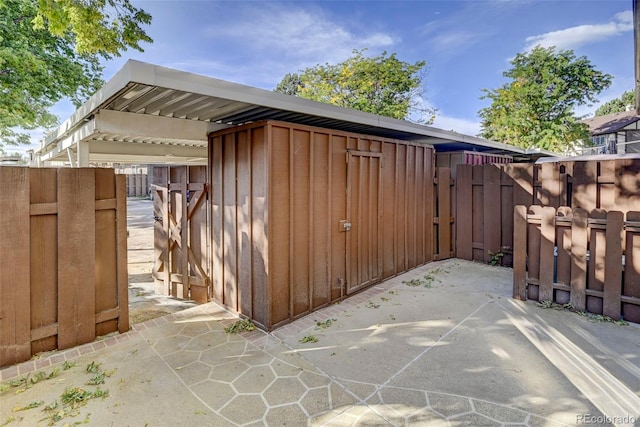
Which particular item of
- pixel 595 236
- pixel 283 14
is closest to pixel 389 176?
pixel 595 236

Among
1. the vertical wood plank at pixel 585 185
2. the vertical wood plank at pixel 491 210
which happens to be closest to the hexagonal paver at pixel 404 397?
the vertical wood plank at pixel 585 185

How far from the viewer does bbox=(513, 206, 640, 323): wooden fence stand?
3.80 meters

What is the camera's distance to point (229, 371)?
114 inches

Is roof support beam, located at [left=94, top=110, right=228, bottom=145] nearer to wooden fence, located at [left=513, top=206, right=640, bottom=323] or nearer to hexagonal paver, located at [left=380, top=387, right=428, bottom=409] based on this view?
hexagonal paver, located at [left=380, top=387, right=428, bottom=409]

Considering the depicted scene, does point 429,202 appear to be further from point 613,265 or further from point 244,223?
point 244,223

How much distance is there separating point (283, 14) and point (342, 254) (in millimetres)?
8946

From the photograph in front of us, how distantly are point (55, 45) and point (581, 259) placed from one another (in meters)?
12.6

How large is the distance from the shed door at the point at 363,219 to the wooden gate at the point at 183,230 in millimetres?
2173

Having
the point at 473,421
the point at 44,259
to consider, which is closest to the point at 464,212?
the point at 473,421

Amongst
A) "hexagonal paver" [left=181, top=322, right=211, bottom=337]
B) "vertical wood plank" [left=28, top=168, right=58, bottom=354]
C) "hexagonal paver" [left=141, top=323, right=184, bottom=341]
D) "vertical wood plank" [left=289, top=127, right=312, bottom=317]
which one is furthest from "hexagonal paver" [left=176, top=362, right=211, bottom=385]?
"vertical wood plank" [left=28, top=168, right=58, bottom=354]

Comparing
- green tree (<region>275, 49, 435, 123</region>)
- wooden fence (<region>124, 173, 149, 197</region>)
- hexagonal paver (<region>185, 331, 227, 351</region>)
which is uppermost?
green tree (<region>275, 49, 435, 123</region>)

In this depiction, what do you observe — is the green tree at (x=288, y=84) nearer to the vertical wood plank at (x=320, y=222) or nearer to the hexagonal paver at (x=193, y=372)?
the vertical wood plank at (x=320, y=222)

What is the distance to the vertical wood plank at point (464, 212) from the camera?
22.5 feet

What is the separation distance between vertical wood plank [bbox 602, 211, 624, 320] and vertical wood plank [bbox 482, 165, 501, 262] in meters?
2.59
